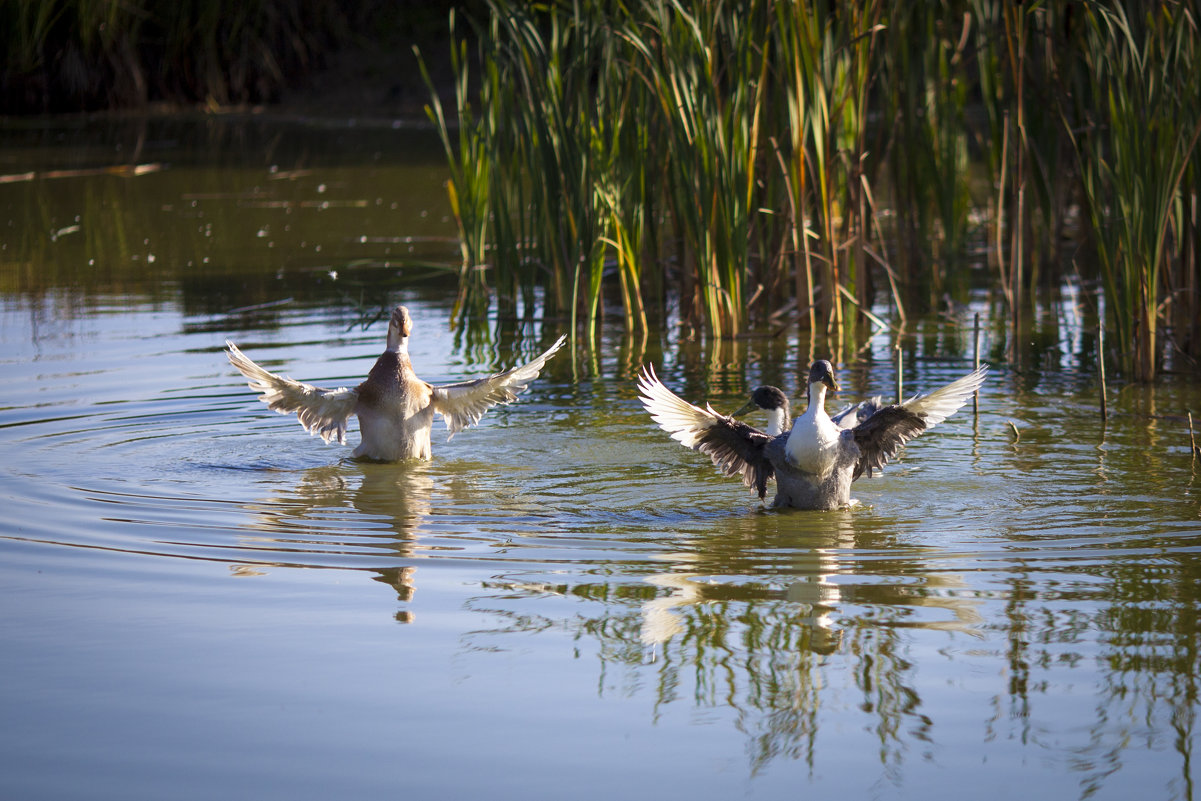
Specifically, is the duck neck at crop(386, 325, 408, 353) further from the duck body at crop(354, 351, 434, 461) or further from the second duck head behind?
the second duck head behind

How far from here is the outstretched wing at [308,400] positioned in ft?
22.5

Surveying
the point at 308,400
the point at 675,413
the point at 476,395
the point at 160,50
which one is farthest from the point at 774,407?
the point at 160,50

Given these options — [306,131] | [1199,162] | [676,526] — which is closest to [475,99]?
[306,131]

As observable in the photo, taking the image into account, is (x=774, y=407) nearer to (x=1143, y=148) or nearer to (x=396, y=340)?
(x=396, y=340)

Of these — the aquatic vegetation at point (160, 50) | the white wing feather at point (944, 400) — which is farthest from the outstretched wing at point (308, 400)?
the aquatic vegetation at point (160, 50)

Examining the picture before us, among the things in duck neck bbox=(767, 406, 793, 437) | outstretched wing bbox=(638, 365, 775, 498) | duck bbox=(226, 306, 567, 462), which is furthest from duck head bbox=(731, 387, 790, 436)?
duck bbox=(226, 306, 567, 462)

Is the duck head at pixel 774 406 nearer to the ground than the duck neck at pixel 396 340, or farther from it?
nearer to the ground

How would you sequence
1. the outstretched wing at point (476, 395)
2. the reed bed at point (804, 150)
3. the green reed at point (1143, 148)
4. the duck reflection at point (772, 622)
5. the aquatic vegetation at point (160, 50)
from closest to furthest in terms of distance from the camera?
1. the duck reflection at point (772, 622)
2. the outstretched wing at point (476, 395)
3. the green reed at point (1143, 148)
4. the reed bed at point (804, 150)
5. the aquatic vegetation at point (160, 50)

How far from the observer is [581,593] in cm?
479

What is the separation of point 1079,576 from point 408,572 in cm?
220

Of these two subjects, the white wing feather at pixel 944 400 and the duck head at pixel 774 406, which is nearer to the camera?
the white wing feather at pixel 944 400

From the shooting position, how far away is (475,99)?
2822cm

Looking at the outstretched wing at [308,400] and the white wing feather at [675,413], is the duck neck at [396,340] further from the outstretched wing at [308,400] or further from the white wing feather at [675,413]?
the white wing feather at [675,413]

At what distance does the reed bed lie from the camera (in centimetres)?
758
